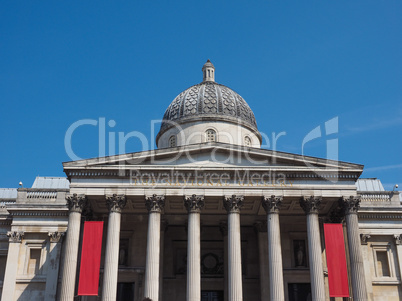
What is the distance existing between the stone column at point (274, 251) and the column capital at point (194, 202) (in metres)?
3.85

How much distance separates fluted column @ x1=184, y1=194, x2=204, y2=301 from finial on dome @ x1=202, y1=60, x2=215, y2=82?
1733 cm

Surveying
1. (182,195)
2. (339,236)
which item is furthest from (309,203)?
(182,195)

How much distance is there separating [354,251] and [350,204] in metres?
2.83

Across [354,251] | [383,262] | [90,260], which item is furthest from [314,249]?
[90,260]

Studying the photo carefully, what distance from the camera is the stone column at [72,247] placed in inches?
1099

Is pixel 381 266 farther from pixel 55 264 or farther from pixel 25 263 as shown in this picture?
pixel 25 263

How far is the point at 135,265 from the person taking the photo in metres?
33.5

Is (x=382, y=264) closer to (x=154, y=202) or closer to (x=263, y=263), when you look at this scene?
(x=263, y=263)

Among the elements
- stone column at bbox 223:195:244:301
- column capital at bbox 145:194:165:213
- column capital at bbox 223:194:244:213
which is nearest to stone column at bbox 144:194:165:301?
column capital at bbox 145:194:165:213

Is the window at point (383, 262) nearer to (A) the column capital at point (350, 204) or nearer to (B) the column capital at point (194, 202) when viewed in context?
(A) the column capital at point (350, 204)

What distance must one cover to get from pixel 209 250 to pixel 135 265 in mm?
5670

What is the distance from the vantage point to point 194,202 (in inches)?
1174

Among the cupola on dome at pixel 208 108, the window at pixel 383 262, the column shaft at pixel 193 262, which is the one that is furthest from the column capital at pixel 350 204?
the cupola on dome at pixel 208 108

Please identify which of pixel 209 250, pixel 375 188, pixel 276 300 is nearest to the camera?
pixel 276 300
